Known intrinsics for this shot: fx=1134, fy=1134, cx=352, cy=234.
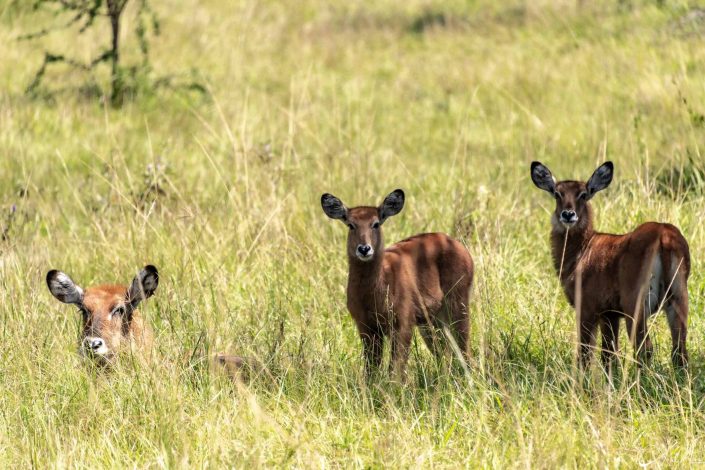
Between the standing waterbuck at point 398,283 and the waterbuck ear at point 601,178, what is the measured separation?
0.73 metres

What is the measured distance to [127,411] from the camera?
4676 mm

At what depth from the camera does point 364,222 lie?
549cm

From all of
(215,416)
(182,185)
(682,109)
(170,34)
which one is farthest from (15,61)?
(215,416)

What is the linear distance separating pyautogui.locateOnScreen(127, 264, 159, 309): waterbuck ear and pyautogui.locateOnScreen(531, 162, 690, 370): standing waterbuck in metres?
1.96

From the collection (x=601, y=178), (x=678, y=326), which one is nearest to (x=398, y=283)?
(x=601, y=178)

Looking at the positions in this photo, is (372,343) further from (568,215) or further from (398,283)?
(568,215)

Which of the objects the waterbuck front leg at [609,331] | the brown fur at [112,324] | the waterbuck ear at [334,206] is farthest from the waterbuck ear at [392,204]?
the brown fur at [112,324]

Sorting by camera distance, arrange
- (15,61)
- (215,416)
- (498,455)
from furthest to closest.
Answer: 1. (15,61)
2. (215,416)
3. (498,455)

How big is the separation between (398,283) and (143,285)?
4.13 ft

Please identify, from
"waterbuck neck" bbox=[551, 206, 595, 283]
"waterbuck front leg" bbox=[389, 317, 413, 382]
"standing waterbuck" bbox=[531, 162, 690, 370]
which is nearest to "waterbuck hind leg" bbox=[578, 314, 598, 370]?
"standing waterbuck" bbox=[531, 162, 690, 370]

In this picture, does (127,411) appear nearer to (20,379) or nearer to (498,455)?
(20,379)

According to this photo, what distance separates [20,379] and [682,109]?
5.87m

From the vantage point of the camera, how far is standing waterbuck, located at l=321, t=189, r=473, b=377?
18.0 ft

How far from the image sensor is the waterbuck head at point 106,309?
5.30 metres
